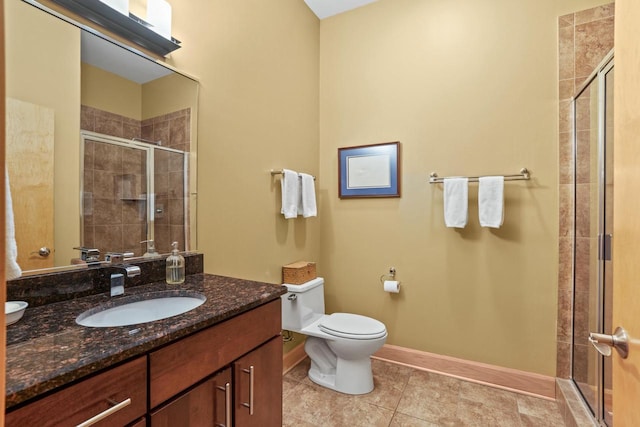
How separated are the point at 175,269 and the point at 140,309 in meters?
0.24

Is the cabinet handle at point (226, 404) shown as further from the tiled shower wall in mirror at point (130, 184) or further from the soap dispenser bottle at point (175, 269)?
the tiled shower wall in mirror at point (130, 184)

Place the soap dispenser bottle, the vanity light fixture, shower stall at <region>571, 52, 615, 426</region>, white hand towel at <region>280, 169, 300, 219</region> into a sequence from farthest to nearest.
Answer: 1. white hand towel at <region>280, 169, 300, 219</region>
2. shower stall at <region>571, 52, 615, 426</region>
3. the soap dispenser bottle
4. the vanity light fixture

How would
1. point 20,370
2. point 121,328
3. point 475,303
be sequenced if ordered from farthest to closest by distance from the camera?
point 475,303
point 121,328
point 20,370

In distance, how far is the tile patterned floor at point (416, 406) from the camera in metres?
1.69

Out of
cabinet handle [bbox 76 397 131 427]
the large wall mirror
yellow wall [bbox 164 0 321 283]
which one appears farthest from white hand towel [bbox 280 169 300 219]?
cabinet handle [bbox 76 397 131 427]

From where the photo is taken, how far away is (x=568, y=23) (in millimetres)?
1887

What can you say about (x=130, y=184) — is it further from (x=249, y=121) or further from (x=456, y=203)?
(x=456, y=203)

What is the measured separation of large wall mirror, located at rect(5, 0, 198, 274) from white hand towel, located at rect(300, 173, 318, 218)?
876mm

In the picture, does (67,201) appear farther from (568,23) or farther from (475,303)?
(568,23)

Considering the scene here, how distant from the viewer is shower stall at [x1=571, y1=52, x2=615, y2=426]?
1.51 meters

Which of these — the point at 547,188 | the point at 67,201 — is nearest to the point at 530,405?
the point at 547,188

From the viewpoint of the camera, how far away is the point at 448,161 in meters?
2.20

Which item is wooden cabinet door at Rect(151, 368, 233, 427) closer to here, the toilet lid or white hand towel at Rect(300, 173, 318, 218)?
the toilet lid

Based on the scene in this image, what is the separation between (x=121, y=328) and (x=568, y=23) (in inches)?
111
